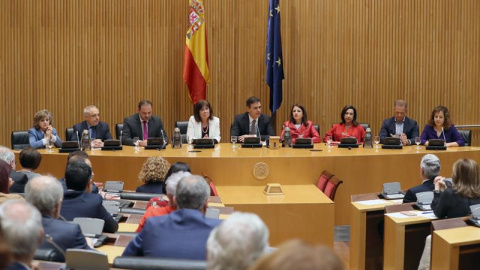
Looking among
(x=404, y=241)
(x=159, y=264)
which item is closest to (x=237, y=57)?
(x=404, y=241)

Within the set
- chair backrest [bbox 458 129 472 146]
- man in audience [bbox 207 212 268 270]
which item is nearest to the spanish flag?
chair backrest [bbox 458 129 472 146]

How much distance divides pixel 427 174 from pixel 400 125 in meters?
3.45

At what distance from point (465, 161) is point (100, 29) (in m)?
6.75

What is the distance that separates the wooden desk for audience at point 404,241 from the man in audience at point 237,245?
111 inches

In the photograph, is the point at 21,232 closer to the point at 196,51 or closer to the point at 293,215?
the point at 293,215

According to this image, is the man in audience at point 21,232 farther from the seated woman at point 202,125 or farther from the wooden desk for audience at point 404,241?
the seated woman at point 202,125

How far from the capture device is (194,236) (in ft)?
10.2

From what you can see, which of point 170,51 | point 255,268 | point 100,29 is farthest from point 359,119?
point 255,268

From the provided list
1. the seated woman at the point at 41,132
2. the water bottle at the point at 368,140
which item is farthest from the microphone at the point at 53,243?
the water bottle at the point at 368,140

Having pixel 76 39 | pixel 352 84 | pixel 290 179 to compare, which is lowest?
pixel 290 179

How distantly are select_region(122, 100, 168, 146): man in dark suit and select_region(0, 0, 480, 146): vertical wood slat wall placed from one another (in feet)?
5.55

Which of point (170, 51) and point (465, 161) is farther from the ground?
point (170, 51)

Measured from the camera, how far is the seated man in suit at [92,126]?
802 centimetres

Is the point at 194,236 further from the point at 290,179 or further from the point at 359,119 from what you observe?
the point at 359,119
